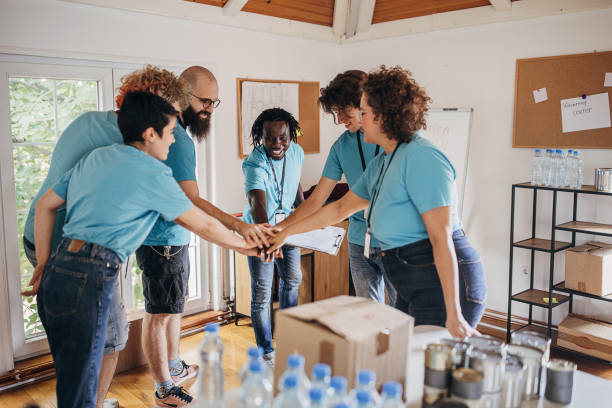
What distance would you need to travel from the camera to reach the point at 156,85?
203cm

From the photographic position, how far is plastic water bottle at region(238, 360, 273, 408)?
96cm

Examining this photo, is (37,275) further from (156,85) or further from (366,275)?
(366,275)

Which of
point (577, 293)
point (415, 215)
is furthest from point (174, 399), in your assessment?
point (577, 293)

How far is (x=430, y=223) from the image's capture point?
1604 mm

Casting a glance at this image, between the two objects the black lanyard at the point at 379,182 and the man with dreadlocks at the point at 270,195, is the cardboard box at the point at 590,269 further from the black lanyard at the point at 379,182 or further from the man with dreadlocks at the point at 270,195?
the black lanyard at the point at 379,182

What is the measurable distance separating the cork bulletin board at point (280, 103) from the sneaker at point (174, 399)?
1.98 m

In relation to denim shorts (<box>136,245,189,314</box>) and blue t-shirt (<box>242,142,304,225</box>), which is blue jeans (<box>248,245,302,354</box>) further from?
denim shorts (<box>136,245,189,314</box>)

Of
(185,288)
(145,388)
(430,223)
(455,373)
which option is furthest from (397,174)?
(145,388)

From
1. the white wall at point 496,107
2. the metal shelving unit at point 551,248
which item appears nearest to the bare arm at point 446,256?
the metal shelving unit at point 551,248

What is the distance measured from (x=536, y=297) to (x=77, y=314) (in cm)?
295

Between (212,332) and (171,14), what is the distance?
278 centimetres

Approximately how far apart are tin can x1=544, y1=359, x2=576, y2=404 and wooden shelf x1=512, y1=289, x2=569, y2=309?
2.33m

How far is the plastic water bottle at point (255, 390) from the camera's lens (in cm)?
96

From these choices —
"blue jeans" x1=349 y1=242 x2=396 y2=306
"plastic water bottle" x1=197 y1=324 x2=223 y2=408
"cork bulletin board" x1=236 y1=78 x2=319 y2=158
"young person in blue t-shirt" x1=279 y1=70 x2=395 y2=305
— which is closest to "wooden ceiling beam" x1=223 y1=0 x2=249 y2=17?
"cork bulletin board" x1=236 y1=78 x2=319 y2=158
